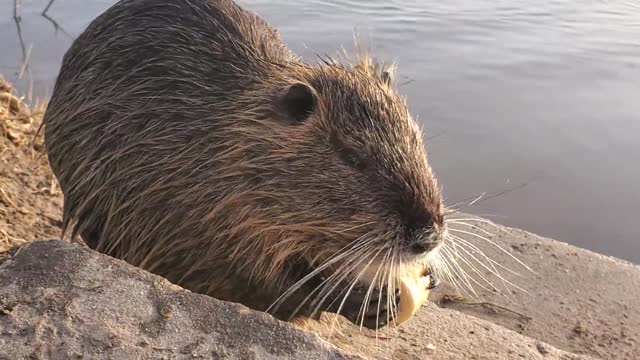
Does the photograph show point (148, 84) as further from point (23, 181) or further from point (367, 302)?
point (23, 181)

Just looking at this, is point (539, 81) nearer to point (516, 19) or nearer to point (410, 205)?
point (516, 19)

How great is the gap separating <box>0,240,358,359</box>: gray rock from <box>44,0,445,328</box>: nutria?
43 centimetres

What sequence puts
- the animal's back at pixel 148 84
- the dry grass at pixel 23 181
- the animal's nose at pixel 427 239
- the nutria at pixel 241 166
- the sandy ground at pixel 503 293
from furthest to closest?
1. the dry grass at pixel 23 181
2. the sandy ground at pixel 503 293
3. the animal's back at pixel 148 84
4. the nutria at pixel 241 166
5. the animal's nose at pixel 427 239

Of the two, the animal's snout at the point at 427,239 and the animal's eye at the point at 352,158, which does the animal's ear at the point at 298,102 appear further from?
the animal's snout at the point at 427,239

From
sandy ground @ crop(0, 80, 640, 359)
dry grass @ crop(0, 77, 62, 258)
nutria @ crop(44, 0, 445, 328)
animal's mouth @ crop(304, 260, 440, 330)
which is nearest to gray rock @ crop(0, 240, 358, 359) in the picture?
nutria @ crop(44, 0, 445, 328)

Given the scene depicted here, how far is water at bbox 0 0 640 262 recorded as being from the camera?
4.68 m

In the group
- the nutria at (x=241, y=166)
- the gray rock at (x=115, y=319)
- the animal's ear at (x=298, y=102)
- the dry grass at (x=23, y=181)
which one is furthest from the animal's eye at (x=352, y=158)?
the dry grass at (x=23, y=181)

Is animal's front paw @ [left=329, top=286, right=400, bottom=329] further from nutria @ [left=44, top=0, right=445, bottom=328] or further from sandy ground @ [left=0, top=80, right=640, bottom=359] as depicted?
sandy ground @ [left=0, top=80, right=640, bottom=359]

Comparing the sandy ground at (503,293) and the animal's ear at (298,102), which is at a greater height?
the animal's ear at (298,102)

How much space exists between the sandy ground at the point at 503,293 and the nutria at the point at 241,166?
0.47 meters

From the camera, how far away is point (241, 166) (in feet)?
8.27

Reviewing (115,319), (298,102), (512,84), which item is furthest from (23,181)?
(512,84)

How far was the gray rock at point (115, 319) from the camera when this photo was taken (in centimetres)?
178

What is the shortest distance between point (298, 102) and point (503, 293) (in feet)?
5.87
